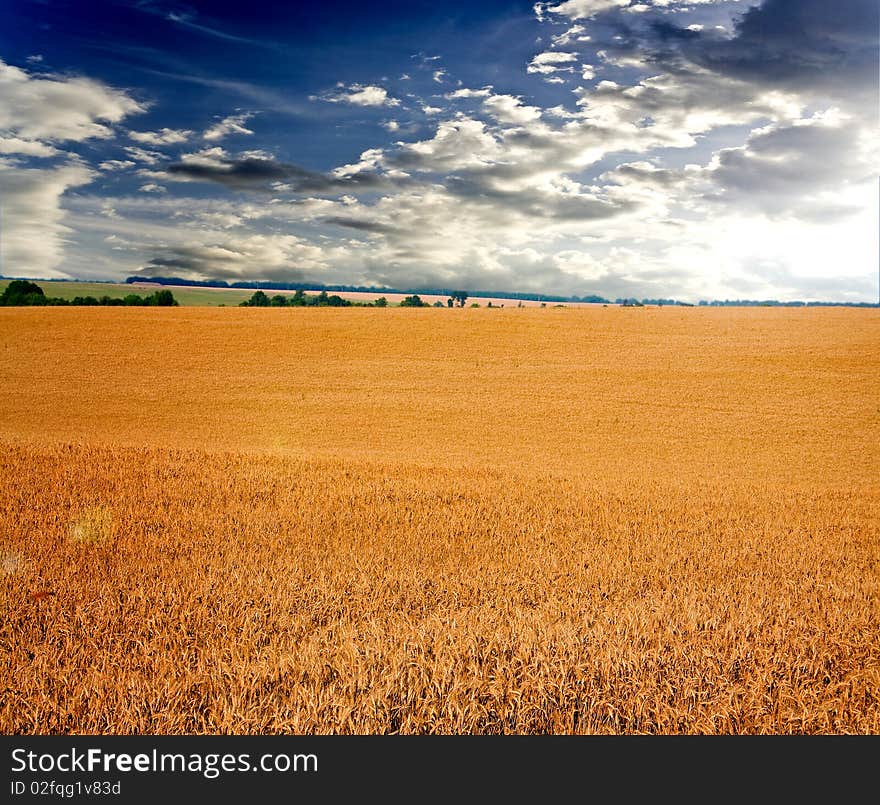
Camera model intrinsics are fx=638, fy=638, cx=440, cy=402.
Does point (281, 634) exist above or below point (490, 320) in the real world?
below

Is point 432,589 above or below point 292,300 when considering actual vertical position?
below

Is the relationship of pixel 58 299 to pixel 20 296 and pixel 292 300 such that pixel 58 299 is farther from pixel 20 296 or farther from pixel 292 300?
pixel 292 300

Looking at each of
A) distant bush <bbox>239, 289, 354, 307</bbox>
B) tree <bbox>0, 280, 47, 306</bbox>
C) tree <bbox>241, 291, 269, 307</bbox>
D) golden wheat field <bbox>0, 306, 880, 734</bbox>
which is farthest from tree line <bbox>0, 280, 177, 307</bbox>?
golden wheat field <bbox>0, 306, 880, 734</bbox>

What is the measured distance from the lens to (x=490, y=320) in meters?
55.3

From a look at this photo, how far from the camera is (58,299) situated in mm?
80875

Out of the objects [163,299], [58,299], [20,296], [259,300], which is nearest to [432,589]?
[163,299]

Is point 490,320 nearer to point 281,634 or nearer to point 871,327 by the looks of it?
point 871,327

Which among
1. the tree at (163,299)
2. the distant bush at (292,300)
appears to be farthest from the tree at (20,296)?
the distant bush at (292,300)

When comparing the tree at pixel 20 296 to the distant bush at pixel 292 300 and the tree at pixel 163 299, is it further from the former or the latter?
the distant bush at pixel 292 300

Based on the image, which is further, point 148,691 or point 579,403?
point 579,403

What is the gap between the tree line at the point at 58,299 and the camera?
7944 centimetres

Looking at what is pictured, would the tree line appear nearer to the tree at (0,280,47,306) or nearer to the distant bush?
the tree at (0,280,47,306)

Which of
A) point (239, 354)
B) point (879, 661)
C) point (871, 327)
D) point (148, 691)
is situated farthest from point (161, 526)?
point (871, 327)

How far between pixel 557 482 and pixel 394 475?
3778 mm
